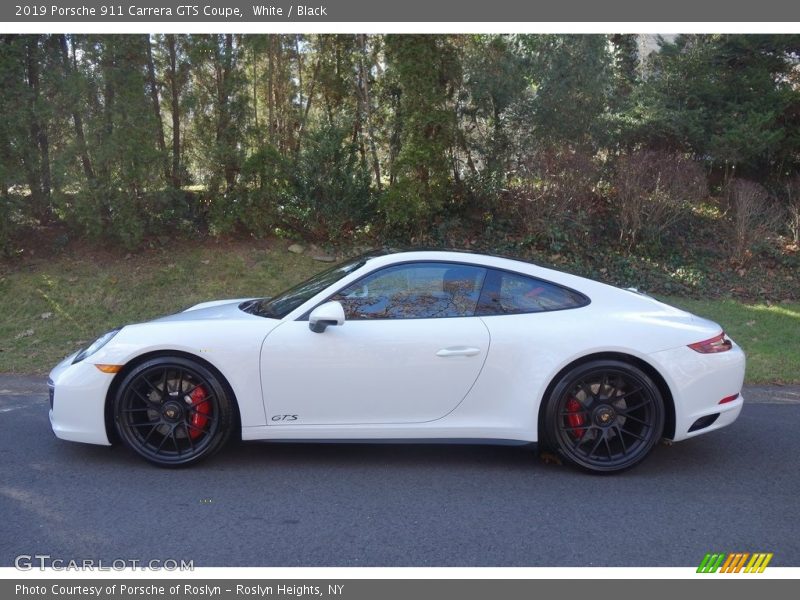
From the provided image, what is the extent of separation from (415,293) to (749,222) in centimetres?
805

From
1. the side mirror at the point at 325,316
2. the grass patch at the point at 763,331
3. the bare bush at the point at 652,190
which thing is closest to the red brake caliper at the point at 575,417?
the side mirror at the point at 325,316

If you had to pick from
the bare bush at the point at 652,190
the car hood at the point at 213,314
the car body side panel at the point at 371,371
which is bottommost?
the car body side panel at the point at 371,371

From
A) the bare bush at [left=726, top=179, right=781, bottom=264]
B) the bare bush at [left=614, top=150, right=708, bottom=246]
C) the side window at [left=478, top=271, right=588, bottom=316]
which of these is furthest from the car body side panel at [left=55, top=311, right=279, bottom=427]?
the bare bush at [left=726, top=179, right=781, bottom=264]

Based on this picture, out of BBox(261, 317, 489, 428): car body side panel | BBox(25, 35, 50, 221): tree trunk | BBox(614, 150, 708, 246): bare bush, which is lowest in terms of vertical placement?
BBox(261, 317, 489, 428): car body side panel

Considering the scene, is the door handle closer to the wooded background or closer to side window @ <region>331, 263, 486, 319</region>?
side window @ <region>331, 263, 486, 319</region>

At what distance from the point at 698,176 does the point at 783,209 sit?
73.2 inches

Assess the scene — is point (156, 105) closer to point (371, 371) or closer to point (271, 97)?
point (271, 97)

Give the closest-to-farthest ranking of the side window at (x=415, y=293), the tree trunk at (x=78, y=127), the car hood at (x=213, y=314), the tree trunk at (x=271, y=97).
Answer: the side window at (x=415, y=293) → the car hood at (x=213, y=314) → the tree trunk at (x=78, y=127) → the tree trunk at (x=271, y=97)

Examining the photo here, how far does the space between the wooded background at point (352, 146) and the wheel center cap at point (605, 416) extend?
Result: 20.6 feet

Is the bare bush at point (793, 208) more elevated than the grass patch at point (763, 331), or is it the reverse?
the bare bush at point (793, 208)

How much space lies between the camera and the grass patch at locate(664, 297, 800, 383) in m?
6.68

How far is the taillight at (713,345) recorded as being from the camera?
4312 millimetres

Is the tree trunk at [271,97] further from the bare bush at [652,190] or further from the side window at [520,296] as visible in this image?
the side window at [520,296]

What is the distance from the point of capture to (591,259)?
10492 millimetres
